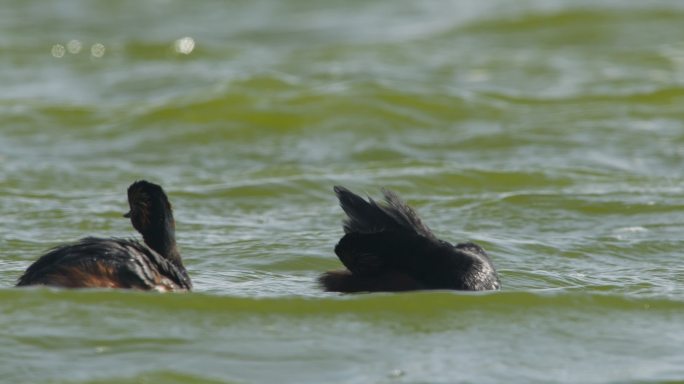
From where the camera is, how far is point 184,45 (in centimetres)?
2136

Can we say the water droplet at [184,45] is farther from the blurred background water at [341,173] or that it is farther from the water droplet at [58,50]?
the water droplet at [58,50]

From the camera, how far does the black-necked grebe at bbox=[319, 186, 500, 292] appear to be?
24.5 feet

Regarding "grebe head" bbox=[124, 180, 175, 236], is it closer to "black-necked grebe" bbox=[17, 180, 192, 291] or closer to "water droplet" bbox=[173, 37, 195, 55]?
"black-necked grebe" bbox=[17, 180, 192, 291]

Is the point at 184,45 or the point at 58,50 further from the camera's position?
the point at 184,45

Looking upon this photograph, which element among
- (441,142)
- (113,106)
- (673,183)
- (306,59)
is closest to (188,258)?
(673,183)

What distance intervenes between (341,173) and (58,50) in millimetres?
9619

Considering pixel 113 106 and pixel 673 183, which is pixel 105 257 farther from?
pixel 113 106

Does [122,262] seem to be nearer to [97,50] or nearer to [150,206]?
[150,206]

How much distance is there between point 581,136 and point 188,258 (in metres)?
6.37

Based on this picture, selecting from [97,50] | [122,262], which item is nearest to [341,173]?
[122,262]

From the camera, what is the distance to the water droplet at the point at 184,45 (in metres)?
21.0

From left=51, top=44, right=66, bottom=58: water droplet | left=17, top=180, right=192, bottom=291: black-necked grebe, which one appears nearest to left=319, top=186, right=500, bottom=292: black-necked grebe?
left=17, top=180, right=192, bottom=291: black-necked grebe

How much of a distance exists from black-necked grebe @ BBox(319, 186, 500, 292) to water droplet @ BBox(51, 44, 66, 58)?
14.1 metres

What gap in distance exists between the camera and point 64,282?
6.98 metres
